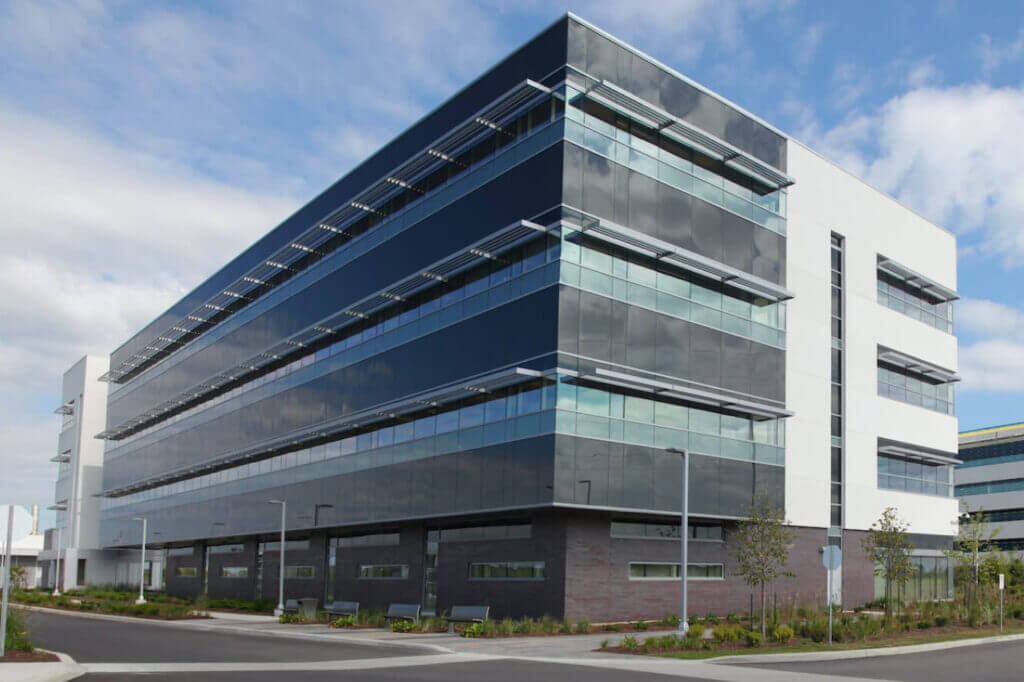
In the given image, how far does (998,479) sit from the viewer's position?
85.4 metres

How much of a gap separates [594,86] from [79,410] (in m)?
74.8

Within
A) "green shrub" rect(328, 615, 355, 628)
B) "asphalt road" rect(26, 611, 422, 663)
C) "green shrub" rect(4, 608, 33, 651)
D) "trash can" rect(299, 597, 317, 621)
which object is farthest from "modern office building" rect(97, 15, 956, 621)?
"green shrub" rect(4, 608, 33, 651)

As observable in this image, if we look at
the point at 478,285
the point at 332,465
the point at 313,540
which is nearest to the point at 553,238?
the point at 478,285

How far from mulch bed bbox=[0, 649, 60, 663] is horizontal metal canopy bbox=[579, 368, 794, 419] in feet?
59.7

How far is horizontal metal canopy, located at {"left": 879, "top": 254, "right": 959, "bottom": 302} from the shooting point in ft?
160

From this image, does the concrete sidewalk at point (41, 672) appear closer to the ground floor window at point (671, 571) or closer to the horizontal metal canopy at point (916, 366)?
the ground floor window at point (671, 571)

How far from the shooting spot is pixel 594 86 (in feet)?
118

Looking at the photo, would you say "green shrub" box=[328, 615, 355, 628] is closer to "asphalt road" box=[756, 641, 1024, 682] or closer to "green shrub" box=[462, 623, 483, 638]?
"green shrub" box=[462, 623, 483, 638]

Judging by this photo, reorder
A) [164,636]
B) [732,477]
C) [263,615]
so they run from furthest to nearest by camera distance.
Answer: [263,615], [732,477], [164,636]

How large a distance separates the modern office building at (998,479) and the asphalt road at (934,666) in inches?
2346

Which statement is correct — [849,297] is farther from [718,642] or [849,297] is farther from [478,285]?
[718,642]

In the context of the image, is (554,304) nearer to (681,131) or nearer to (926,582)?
(681,131)

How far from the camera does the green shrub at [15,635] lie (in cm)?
2434

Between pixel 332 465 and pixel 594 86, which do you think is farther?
pixel 332 465
